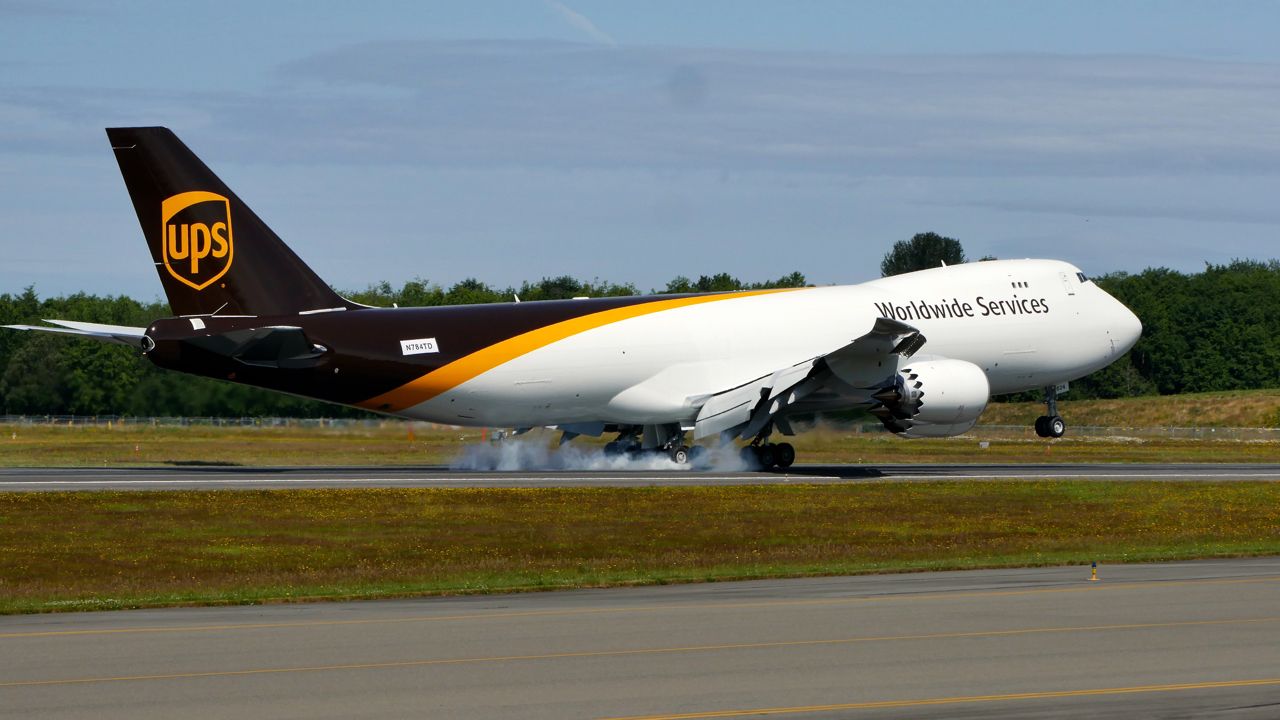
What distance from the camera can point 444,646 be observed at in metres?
18.4

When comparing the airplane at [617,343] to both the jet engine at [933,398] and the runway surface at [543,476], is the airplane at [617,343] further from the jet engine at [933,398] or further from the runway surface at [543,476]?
the runway surface at [543,476]

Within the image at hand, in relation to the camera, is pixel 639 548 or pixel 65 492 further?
pixel 65 492

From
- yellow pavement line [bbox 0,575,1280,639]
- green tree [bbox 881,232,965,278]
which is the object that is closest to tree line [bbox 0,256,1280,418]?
green tree [bbox 881,232,965,278]

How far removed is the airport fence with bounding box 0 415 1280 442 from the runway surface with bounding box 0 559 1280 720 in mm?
31475

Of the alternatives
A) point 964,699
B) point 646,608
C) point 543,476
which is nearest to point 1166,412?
point 543,476

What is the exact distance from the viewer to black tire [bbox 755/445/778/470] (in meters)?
51.4

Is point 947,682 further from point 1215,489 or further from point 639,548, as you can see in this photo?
point 1215,489

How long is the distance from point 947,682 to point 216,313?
3381 cm

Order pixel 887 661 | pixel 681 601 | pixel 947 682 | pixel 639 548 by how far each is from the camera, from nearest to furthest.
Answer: pixel 947 682, pixel 887 661, pixel 681 601, pixel 639 548

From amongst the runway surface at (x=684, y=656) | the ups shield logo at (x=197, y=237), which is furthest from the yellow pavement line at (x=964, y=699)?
the ups shield logo at (x=197, y=237)

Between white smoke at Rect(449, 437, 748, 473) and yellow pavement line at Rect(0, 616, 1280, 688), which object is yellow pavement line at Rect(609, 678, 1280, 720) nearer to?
yellow pavement line at Rect(0, 616, 1280, 688)

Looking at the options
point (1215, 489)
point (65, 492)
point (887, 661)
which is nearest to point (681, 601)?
point (887, 661)

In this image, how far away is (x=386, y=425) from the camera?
6359 cm

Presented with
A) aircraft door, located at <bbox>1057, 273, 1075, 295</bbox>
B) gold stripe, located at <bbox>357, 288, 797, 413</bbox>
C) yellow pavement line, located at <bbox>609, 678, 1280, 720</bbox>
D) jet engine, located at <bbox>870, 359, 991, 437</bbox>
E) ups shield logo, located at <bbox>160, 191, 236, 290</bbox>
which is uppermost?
ups shield logo, located at <bbox>160, 191, 236, 290</bbox>
